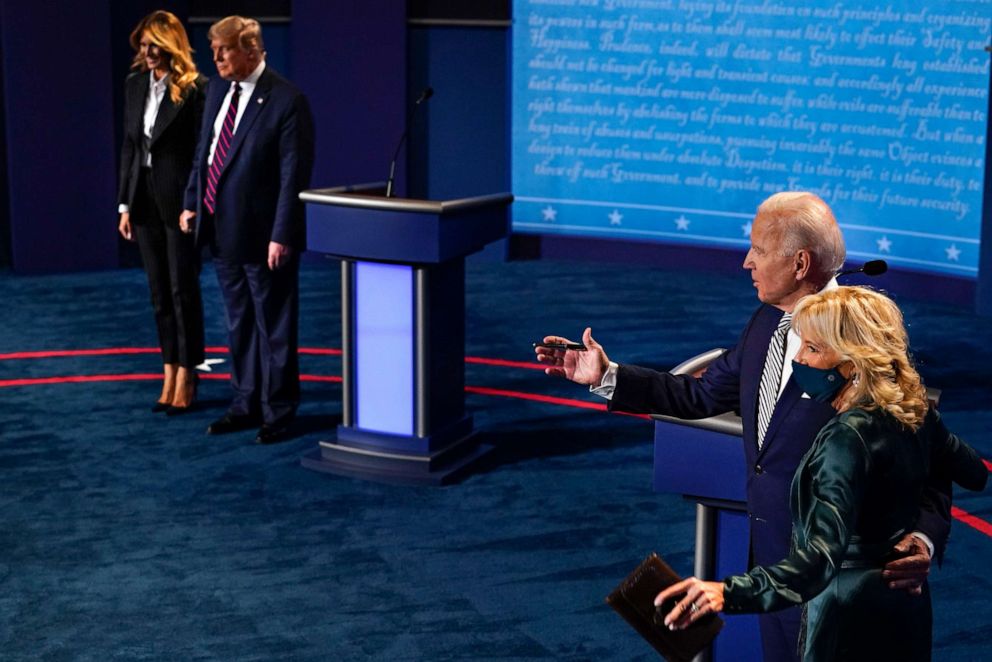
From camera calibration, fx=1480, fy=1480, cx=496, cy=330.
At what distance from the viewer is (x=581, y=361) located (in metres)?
3.26

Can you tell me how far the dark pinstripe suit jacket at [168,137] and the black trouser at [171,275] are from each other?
0.05 meters

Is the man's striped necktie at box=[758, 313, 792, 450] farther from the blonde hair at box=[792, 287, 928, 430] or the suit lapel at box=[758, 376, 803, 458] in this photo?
the blonde hair at box=[792, 287, 928, 430]

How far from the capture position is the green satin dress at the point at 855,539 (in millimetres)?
2520

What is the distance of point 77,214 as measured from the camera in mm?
10266

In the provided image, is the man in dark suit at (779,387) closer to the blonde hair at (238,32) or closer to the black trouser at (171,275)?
the blonde hair at (238,32)

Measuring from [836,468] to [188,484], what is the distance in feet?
12.2

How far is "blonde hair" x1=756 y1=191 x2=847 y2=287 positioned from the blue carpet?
1.65 metres

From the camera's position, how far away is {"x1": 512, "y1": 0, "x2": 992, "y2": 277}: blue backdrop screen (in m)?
9.31

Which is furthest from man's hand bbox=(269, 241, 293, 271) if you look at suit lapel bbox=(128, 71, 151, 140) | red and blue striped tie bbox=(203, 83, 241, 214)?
suit lapel bbox=(128, 71, 151, 140)

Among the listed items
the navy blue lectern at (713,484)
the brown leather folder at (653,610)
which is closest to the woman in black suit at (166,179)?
the navy blue lectern at (713,484)

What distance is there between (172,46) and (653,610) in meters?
4.47

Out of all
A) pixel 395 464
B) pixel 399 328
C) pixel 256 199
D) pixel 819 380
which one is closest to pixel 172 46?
pixel 256 199

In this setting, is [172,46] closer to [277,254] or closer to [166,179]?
[166,179]

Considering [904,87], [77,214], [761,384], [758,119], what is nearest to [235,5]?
[77,214]
